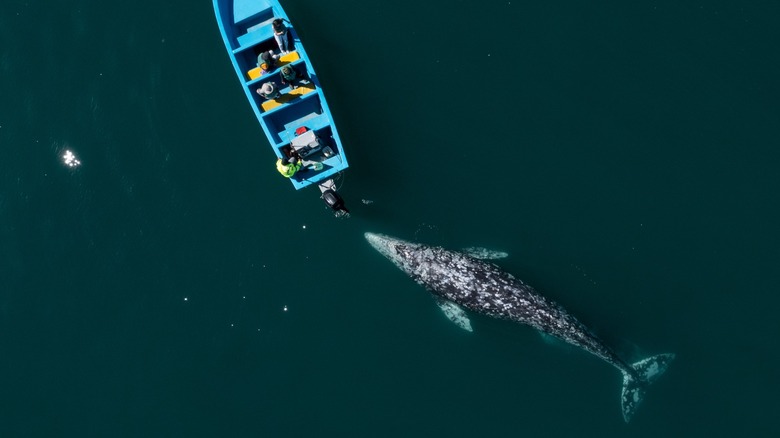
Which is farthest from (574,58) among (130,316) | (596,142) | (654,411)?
(130,316)

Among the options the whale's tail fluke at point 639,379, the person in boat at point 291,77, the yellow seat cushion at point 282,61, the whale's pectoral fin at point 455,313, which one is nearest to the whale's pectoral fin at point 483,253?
the whale's pectoral fin at point 455,313

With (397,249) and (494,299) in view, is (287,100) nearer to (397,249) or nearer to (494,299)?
(397,249)

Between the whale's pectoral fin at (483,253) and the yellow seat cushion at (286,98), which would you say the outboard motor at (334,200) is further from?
the whale's pectoral fin at (483,253)

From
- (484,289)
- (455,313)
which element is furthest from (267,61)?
(455,313)

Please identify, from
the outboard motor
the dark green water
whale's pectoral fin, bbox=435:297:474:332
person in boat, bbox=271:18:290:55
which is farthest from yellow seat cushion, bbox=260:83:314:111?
whale's pectoral fin, bbox=435:297:474:332

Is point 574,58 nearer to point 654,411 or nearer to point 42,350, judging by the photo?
point 654,411

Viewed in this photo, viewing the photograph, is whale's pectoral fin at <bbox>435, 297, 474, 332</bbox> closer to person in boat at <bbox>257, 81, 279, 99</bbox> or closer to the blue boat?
the blue boat
